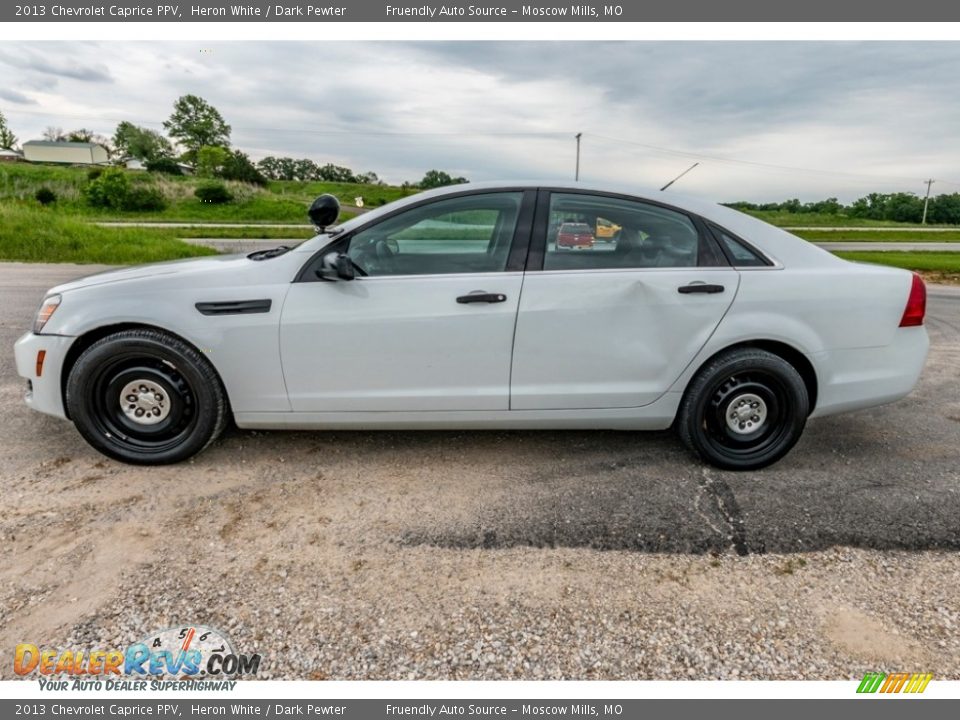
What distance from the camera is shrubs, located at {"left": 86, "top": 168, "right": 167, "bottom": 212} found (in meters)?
33.9

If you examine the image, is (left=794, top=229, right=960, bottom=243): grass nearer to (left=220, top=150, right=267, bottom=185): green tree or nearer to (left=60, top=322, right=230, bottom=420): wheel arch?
(left=60, top=322, right=230, bottom=420): wheel arch

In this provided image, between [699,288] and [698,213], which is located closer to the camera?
[699,288]

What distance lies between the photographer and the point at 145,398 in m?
3.23

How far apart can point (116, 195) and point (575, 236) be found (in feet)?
127

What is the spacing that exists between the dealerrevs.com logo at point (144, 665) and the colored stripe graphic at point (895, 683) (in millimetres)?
2040

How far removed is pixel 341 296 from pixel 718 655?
233cm

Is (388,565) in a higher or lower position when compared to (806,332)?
lower

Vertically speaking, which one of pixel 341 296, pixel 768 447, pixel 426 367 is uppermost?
pixel 341 296

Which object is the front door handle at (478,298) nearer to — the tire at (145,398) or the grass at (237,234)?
the tire at (145,398)

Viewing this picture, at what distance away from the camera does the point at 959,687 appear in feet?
6.29

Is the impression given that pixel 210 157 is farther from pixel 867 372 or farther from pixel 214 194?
pixel 867 372

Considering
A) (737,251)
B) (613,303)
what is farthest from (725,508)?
(737,251)
